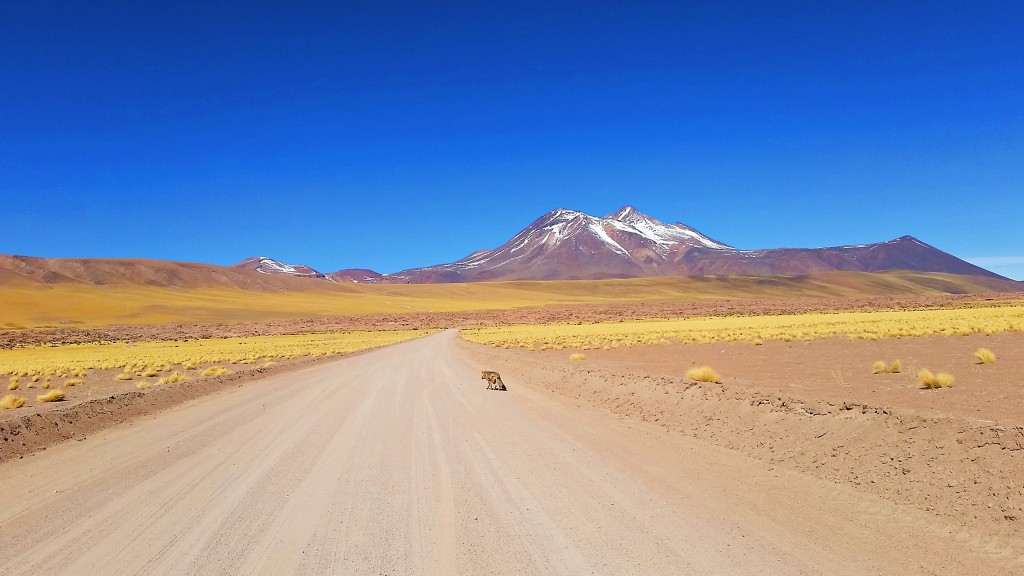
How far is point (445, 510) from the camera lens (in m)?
6.50

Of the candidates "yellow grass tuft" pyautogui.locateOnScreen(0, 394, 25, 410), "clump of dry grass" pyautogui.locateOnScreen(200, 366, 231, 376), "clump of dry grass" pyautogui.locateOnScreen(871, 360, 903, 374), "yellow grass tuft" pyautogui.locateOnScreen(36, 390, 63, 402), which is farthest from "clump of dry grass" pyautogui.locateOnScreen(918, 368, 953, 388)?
"clump of dry grass" pyautogui.locateOnScreen(200, 366, 231, 376)

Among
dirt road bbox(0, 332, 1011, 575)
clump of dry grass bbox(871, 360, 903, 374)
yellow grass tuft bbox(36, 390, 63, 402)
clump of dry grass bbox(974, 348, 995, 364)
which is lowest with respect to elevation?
dirt road bbox(0, 332, 1011, 575)

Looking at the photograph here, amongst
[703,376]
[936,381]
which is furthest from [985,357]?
[703,376]

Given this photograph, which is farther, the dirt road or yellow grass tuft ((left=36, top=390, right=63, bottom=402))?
yellow grass tuft ((left=36, top=390, right=63, bottom=402))

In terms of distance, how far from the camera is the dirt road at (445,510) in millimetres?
5137

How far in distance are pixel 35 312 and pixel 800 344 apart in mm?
136493

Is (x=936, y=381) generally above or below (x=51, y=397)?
above

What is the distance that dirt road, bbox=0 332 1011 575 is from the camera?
514 centimetres

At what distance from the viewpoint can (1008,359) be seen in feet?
58.0

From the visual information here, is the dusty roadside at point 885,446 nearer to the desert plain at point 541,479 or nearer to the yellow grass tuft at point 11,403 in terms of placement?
the desert plain at point 541,479

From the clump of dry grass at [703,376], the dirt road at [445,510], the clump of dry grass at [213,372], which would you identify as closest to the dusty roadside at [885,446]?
the dirt road at [445,510]

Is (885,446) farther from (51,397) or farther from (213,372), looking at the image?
(213,372)

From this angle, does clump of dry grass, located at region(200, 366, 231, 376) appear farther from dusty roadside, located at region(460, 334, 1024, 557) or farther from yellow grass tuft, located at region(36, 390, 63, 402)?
dusty roadside, located at region(460, 334, 1024, 557)

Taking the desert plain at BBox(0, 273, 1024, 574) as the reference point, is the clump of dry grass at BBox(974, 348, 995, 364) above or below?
above
